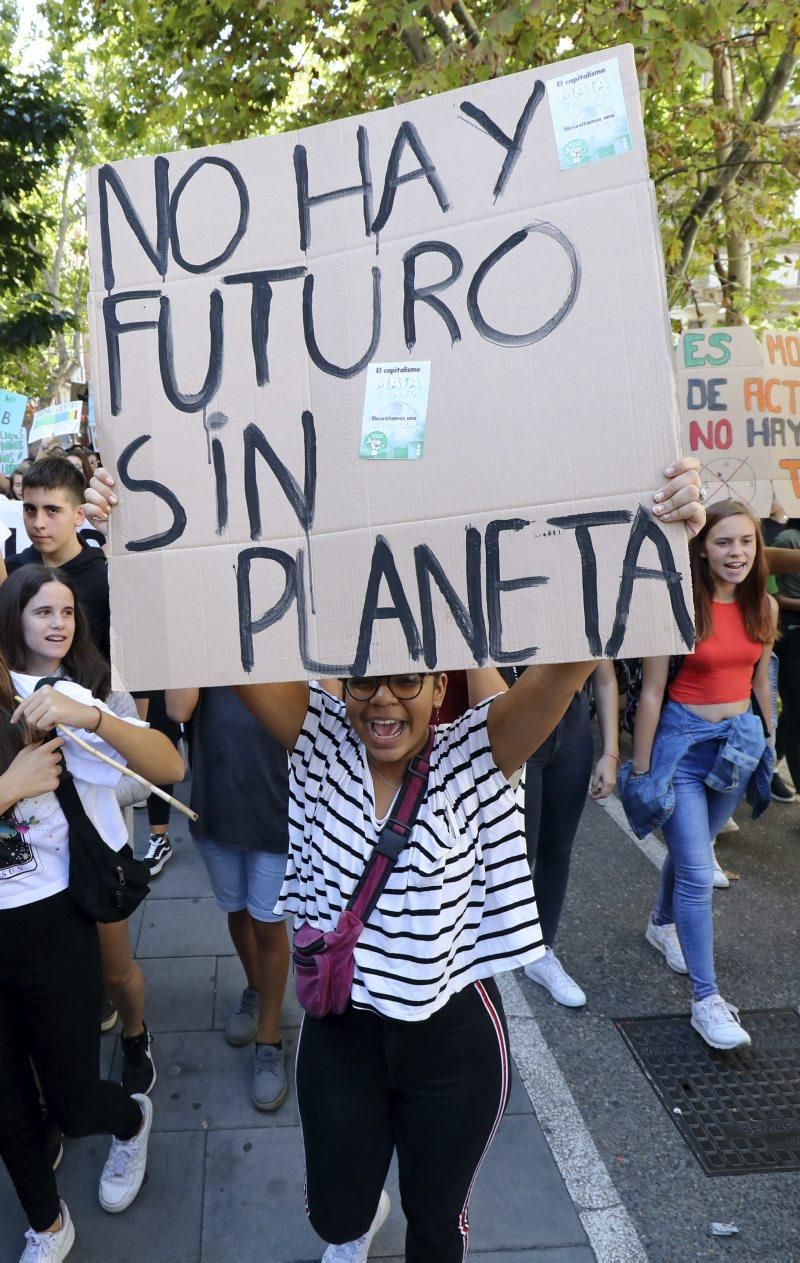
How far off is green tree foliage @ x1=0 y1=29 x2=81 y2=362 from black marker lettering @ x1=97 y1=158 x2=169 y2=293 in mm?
11077

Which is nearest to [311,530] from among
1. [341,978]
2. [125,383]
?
[125,383]

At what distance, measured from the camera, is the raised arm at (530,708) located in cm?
183

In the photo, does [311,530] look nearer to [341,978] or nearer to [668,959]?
[341,978]

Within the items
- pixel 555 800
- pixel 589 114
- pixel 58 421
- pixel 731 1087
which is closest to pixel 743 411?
pixel 555 800

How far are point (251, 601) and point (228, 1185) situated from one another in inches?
76.4

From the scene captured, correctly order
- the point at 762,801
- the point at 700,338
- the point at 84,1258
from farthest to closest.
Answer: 1. the point at 700,338
2. the point at 762,801
3. the point at 84,1258

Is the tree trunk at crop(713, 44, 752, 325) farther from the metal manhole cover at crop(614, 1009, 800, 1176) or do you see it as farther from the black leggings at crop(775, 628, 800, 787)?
the metal manhole cover at crop(614, 1009, 800, 1176)

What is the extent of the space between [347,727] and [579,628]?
59cm

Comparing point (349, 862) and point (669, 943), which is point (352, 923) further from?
point (669, 943)

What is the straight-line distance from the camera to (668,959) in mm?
3986

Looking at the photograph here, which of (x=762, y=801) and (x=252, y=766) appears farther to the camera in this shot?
(x=762, y=801)

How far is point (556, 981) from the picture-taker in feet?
12.3

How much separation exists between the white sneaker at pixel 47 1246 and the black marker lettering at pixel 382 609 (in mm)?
1833

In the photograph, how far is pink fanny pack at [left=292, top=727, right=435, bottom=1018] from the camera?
6.16 ft
